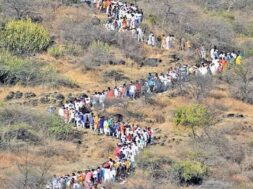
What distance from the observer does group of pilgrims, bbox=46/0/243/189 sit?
78.1 feet

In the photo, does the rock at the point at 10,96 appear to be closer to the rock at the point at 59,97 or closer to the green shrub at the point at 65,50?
the rock at the point at 59,97

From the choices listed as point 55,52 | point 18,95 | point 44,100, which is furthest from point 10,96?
point 55,52

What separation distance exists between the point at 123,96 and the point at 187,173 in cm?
767

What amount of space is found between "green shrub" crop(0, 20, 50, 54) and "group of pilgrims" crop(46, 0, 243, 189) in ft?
11.5

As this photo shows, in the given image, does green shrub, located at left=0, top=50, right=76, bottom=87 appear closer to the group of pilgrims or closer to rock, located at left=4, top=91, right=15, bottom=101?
rock, located at left=4, top=91, right=15, bottom=101

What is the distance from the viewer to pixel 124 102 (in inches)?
1235

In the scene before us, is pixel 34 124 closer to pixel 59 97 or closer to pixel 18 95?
pixel 59 97

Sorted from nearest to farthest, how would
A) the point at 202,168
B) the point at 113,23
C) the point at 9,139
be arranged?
the point at 202,168
the point at 9,139
the point at 113,23

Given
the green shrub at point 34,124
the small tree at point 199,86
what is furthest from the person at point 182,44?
the green shrub at point 34,124

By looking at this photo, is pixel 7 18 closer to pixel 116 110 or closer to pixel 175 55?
pixel 175 55

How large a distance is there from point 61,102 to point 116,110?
225 cm

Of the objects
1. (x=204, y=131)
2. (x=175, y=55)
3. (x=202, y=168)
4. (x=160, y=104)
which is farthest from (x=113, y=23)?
(x=202, y=168)

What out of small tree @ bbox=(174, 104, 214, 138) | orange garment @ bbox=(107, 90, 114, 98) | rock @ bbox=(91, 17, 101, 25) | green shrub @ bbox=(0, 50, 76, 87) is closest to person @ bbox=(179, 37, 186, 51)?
rock @ bbox=(91, 17, 101, 25)

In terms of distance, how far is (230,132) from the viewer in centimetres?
2900
